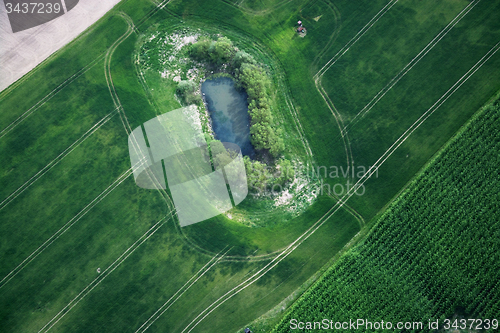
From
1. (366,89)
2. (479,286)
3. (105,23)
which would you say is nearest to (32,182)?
(105,23)

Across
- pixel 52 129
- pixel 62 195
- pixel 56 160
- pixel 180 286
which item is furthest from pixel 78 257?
pixel 52 129

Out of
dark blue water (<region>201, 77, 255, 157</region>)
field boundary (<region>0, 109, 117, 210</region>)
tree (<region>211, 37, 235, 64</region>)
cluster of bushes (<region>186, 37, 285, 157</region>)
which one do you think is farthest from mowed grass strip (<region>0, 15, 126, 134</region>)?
dark blue water (<region>201, 77, 255, 157</region>)

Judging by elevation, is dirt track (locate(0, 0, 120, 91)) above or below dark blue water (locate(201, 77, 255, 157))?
above

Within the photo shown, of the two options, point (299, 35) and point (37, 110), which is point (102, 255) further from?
point (299, 35)

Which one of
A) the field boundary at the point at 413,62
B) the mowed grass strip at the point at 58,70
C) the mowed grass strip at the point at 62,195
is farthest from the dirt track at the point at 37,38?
the field boundary at the point at 413,62

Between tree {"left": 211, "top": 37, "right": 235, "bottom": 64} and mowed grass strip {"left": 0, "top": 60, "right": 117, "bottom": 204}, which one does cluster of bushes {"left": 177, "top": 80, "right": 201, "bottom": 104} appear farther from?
mowed grass strip {"left": 0, "top": 60, "right": 117, "bottom": 204}

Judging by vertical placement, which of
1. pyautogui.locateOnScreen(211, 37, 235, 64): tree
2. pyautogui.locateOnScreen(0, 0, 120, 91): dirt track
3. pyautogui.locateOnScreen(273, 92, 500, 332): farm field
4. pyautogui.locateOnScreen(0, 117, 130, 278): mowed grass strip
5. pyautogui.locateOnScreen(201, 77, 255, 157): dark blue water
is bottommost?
pyautogui.locateOnScreen(273, 92, 500, 332): farm field

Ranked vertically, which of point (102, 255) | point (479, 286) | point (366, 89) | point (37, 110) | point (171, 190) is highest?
point (37, 110)

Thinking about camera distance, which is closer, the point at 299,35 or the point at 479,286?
the point at 479,286
